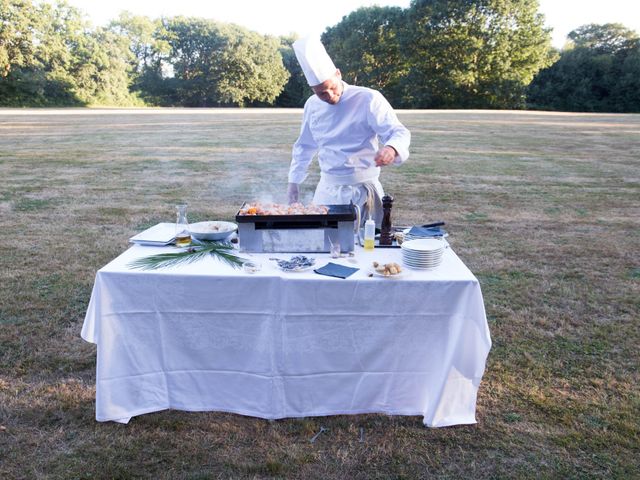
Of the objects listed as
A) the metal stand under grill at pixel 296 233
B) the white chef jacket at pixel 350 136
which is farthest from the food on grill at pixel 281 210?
the white chef jacket at pixel 350 136

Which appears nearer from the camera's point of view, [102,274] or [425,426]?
[102,274]

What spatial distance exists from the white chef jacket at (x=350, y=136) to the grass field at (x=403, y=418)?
1.28ft

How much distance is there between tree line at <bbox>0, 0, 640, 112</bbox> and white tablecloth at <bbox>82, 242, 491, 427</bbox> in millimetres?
35809

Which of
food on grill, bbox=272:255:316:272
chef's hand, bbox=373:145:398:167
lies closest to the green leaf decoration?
food on grill, bbox=272:255:316:272

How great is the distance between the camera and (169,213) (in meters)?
6.41

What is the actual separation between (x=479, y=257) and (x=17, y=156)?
34.3 ft

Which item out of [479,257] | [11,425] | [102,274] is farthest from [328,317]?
[479,257]

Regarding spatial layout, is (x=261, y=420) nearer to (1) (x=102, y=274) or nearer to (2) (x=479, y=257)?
(1) (x=102, y=274)

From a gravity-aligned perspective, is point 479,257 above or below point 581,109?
below

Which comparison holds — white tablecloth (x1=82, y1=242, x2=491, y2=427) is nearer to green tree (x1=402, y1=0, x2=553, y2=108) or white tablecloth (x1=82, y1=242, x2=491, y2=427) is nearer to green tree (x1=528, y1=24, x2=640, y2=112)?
green tree (x1=402, y1=0, x2=553, y2=108)

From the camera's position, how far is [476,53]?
3469cm

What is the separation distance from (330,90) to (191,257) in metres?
1.13

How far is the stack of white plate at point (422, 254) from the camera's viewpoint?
6.91 ft

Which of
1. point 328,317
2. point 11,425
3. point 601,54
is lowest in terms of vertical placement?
point 11,425
